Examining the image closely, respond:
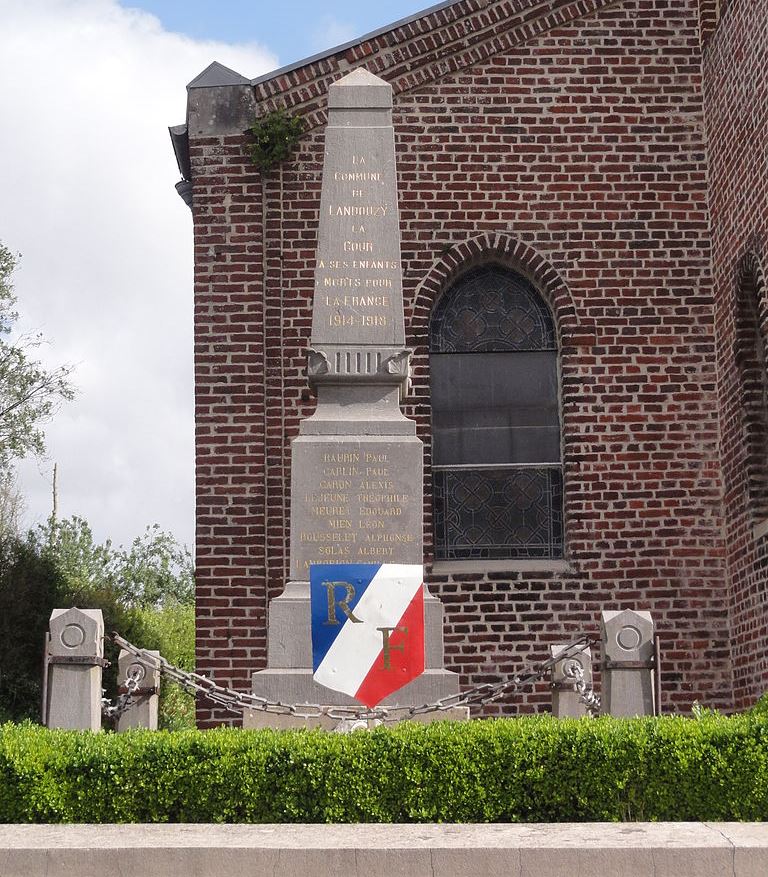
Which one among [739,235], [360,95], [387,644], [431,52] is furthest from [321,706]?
[431,52]

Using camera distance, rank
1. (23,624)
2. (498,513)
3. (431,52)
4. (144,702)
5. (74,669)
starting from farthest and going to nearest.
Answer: (23,624)
(431,52)
(498,513)
(144,702)
(74,669)

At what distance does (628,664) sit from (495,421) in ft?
18.2

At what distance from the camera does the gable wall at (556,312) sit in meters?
13.3

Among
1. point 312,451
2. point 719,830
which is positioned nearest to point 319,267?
point 312,451

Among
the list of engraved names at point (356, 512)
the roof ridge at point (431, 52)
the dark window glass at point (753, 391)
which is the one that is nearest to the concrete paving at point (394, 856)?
the list of engraved names at point (356, 512)

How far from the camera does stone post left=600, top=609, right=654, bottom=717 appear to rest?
8.55 meters

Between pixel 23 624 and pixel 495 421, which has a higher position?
pixel 495 421

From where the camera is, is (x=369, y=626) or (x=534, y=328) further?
(x=534, y=328)

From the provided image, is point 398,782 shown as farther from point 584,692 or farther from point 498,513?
point 498,513

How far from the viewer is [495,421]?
13945mm

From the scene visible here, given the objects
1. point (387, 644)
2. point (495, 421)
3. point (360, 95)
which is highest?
point (360, 95)

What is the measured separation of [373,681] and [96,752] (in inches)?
102

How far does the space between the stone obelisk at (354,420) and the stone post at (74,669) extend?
110 centimetres

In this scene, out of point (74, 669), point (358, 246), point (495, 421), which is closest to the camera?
point (74, 669)
